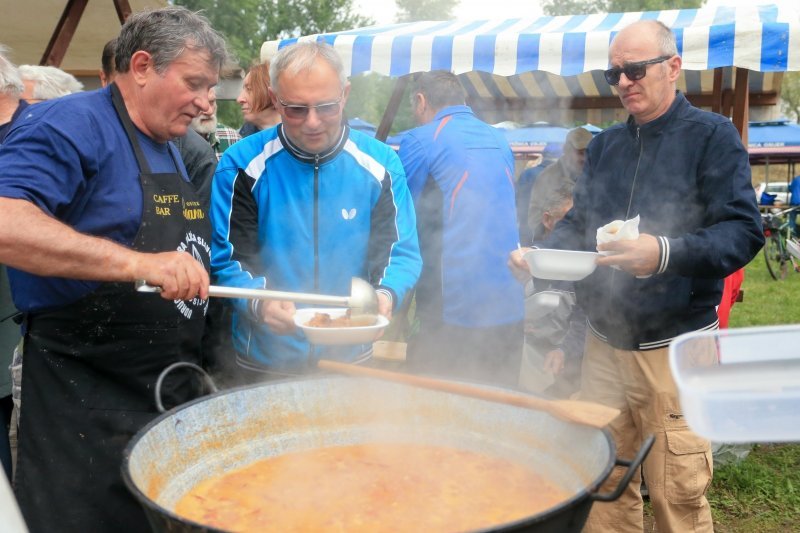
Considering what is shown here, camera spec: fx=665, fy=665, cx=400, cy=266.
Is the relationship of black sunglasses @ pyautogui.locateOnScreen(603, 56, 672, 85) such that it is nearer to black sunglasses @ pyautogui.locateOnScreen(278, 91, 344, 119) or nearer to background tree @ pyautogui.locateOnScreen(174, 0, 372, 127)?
black sunglasses @ pyautogui.locateOnScreen(278, 91, 344, 119)

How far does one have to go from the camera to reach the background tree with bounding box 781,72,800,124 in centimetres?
4106

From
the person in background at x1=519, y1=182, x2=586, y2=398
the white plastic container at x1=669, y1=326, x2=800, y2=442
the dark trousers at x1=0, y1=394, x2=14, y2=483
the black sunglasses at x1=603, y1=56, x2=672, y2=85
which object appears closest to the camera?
the white plastic container at x1=669, y1=326, x2=800, y2=442

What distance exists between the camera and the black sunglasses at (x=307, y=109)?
2.39 metres

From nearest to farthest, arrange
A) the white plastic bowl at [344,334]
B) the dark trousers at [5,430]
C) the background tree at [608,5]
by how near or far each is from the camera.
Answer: the white plastic bowl at [344,334]
the dark trousers at [5,430]
the background tree at [608,5]

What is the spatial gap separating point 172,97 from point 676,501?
224 centimetres

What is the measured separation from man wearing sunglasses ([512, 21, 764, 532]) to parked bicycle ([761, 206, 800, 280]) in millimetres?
9128

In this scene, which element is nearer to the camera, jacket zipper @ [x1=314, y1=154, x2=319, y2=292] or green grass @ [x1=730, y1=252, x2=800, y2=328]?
jacket zipper @ [x1=314, y1=154, x2=319, y2=292]

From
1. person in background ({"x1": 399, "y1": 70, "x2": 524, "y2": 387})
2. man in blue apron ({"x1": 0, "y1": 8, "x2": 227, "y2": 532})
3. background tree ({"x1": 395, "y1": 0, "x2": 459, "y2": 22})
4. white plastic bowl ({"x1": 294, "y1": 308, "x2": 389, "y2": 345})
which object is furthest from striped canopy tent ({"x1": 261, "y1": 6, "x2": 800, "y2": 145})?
white plastic bowl ({"x1": 294, "y1": 308, "x2": 389, "y2": 345})

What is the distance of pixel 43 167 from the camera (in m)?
1.75

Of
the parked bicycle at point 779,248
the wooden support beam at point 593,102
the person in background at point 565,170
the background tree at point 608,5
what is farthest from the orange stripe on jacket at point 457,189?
the background tree at point 608,5

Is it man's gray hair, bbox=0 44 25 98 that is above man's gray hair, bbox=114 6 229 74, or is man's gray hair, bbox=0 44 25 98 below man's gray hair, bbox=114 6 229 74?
below

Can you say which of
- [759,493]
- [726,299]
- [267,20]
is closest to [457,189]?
[726,299]

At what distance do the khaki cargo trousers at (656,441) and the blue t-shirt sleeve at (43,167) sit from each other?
6.60ft

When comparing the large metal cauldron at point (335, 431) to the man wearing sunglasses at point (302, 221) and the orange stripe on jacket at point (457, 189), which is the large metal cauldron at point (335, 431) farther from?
the orange stripe on jacket at point (457, 189)
